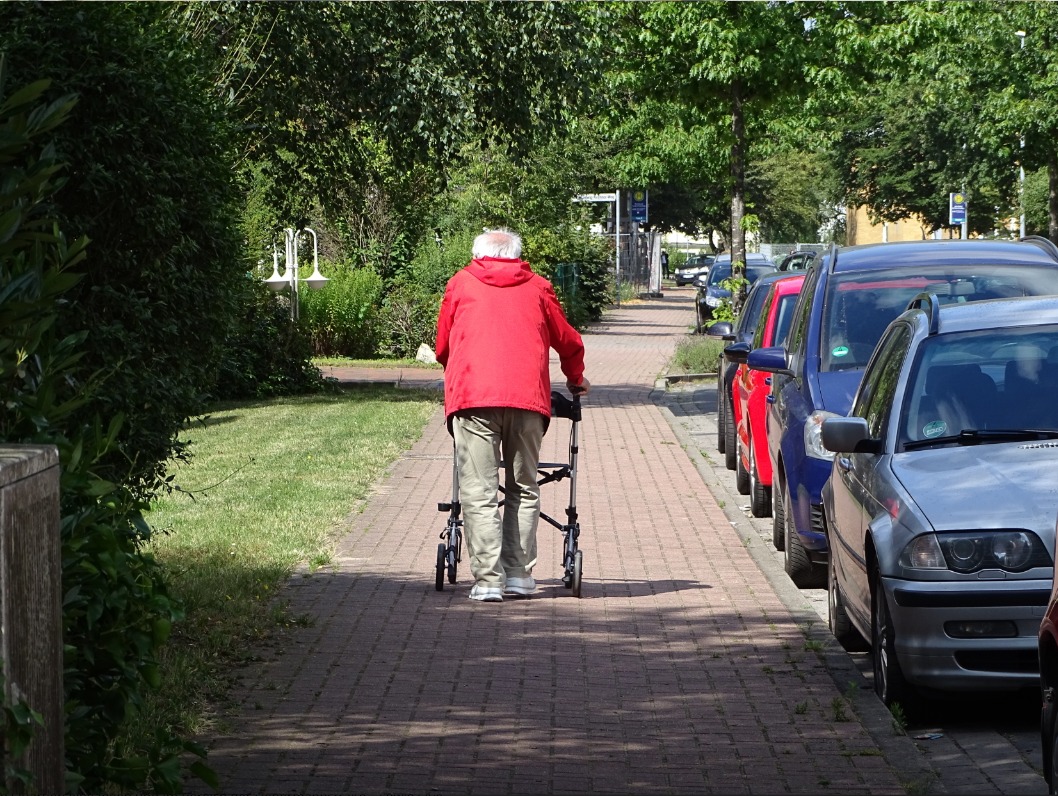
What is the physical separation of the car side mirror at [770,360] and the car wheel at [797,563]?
906 mm

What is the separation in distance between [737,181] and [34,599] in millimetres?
23759

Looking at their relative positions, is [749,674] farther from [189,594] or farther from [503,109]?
[503,109]

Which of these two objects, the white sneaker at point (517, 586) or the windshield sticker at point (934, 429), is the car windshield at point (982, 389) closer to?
the windshield sticker at point (934, 429)

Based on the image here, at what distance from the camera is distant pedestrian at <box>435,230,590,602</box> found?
8.55m

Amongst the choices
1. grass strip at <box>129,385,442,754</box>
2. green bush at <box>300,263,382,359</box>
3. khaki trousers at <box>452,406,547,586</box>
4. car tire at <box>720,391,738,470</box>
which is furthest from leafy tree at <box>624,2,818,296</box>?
khaki trousers at <box>452,406,547,586</box>

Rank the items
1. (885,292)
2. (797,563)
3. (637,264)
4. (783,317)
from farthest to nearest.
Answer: (637,264) → (783,317) → (885,292) → (797,563)

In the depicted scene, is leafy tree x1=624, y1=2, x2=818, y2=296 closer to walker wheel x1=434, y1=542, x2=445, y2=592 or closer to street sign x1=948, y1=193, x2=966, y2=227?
walker wheel x1=434, y1=542, x2=445, y2=592

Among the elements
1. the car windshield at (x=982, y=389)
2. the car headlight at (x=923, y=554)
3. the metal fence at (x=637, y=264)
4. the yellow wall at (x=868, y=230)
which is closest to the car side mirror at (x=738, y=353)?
the car windshield at (x=982, y=389)

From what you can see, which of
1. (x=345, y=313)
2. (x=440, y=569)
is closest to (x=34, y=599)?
(x=440, y=569)

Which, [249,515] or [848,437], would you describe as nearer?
[848,437]

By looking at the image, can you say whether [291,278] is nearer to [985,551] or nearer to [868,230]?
[985,551]

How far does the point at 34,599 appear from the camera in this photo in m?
3.93

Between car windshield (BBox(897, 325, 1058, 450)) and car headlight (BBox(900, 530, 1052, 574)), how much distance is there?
874 millimetres

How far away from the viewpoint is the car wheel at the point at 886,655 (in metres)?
6.19
